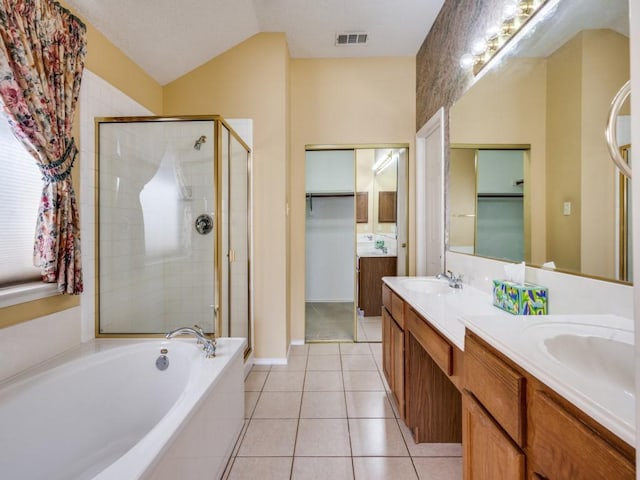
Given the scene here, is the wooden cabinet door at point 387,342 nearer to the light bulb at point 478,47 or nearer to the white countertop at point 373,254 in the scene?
the white countertop at point 373,254

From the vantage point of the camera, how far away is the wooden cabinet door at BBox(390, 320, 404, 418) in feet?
5.82

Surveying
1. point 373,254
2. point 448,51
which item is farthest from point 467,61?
point 373,254

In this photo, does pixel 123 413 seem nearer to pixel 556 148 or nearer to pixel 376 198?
pixel 556 148

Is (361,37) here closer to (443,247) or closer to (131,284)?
(443,247)

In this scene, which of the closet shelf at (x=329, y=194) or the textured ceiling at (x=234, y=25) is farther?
the closet shelf at (x=329, y=194)

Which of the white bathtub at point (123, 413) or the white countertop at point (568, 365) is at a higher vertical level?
the white countertop at point (568, 365)

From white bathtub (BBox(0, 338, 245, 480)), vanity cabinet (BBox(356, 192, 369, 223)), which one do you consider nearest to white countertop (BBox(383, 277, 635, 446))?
white bathtub (BBox(0, 338, 245, 480))

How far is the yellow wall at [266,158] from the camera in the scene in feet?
9.14

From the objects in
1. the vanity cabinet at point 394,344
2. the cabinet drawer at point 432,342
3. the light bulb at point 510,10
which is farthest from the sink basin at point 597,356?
the light bulb at point 510,10

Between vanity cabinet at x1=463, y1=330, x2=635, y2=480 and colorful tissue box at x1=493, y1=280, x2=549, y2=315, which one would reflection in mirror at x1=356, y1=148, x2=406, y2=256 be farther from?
vanity cabinet at x1=463, y1=330, x2=635, y2=480

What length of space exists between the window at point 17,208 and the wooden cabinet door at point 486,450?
7.05 feet

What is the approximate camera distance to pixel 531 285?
1.36 meters

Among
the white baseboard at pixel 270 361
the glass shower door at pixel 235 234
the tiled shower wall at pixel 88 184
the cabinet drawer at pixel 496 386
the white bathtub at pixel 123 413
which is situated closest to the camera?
the cabinet drawer at pixel 496 386

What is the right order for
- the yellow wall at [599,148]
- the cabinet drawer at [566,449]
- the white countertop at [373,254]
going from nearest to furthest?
the cabinet drawer at [566,449]
the yellow wall at [599,148]
the white countertop at [373,254]
